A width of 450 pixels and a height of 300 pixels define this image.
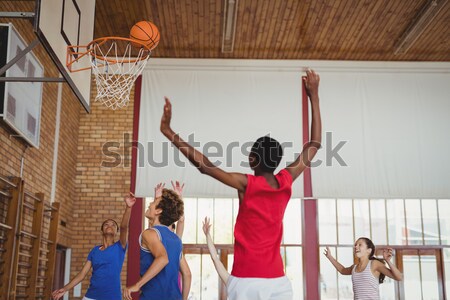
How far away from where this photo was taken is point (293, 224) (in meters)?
11.2

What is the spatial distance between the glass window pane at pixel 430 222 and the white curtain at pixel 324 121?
38 centimetres

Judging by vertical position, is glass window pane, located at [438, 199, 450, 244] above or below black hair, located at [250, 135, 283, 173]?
above

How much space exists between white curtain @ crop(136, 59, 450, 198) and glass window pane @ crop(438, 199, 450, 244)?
376 mm

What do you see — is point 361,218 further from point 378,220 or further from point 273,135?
point 273,135

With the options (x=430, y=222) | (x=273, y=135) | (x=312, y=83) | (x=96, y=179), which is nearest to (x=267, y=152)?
(x=312, y=83)

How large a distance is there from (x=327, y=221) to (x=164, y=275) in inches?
303

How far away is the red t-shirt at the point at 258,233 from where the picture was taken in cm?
281

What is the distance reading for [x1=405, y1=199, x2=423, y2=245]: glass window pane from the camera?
1121 cm

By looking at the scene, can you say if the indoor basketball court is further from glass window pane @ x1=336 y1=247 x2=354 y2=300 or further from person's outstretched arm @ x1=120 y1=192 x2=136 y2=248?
person's outstretched arm @ x1=120 y1=192 x2=136 y2=248

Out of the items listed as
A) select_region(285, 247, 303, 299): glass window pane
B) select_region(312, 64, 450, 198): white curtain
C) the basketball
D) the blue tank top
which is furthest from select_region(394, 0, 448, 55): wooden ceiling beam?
the blue tank top

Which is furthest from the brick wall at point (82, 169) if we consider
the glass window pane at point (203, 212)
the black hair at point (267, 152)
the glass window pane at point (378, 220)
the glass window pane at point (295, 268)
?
the black hair at point (267, 152)

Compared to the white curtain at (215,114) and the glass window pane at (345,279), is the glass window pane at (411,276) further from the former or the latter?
the white curtain at (215,114)

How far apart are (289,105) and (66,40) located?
6.12 metres

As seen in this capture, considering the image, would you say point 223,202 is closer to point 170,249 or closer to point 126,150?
point 126,150
